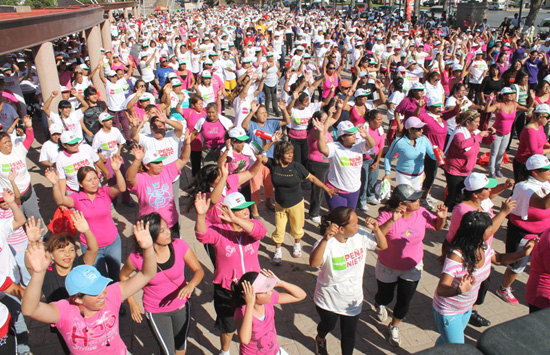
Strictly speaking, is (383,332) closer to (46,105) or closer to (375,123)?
(375,123)

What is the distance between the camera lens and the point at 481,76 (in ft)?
38.7

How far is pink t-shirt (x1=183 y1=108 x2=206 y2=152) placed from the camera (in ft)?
23.9

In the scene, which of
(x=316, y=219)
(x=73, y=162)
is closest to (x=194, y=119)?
(x=73, y=162)

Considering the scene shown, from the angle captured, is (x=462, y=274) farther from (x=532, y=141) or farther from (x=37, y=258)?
(x=532, y=141)

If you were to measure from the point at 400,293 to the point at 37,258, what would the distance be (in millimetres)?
3228

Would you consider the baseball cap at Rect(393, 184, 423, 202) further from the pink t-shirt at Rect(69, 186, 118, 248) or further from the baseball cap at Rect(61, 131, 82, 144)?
the baseball cap at Rect(61, 131, 82, 144)

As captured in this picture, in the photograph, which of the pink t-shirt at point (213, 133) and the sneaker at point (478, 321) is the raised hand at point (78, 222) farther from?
the sneaker at point (478, 321)

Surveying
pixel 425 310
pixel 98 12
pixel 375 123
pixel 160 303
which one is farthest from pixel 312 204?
pixel 98 12

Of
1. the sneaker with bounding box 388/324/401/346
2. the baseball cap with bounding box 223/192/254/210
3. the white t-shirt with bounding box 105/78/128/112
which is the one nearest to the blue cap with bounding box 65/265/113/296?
the baseball cap with bounding box 223/192/254/210

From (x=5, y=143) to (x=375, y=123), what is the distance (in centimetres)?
513

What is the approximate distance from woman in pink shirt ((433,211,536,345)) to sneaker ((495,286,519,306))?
5.77ft

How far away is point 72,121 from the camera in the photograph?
779 cm

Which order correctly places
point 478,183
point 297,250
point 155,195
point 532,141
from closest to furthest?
point 478,183 → point 155,195 → point 297,250 → point 532,141

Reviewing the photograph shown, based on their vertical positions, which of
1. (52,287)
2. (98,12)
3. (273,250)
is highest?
(98,12)
